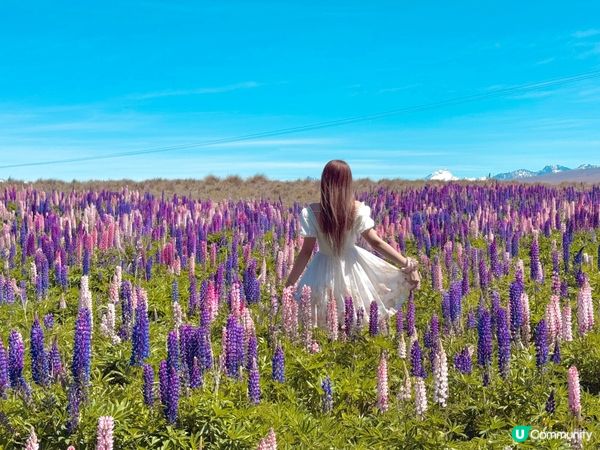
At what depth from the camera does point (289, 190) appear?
28.4 metres

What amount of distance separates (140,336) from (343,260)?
2948mm

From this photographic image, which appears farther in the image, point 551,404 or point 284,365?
point 284,365

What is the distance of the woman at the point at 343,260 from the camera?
23.7 ft

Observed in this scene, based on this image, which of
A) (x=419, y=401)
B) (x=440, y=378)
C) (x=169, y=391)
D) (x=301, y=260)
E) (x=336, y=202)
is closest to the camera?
(x=169, y=391)

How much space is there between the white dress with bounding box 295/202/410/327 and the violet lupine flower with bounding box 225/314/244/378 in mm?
2178

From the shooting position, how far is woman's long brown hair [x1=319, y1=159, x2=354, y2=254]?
282 inches

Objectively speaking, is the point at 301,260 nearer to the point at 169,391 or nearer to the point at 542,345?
the point at 542,345

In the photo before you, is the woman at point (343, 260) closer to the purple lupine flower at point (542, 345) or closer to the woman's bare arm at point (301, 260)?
the woman's bare arm at point (301, 260)

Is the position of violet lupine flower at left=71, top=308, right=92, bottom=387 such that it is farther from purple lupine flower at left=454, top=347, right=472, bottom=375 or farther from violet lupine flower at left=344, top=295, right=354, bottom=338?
purple lupine flower at left=454, top=347, right=472, bottom=375

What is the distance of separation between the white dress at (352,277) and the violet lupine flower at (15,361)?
3.39 metres

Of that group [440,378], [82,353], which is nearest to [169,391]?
[82,353]

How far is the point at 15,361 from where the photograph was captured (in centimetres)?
476

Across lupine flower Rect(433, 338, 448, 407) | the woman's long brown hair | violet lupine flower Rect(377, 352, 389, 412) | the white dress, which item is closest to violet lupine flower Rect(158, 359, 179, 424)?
violet lupine flower Rect(377, 352, 389, 412)

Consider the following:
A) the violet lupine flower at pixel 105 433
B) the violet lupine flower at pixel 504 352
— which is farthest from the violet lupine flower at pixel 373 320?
the violet lupine flower at pixel 105 433
